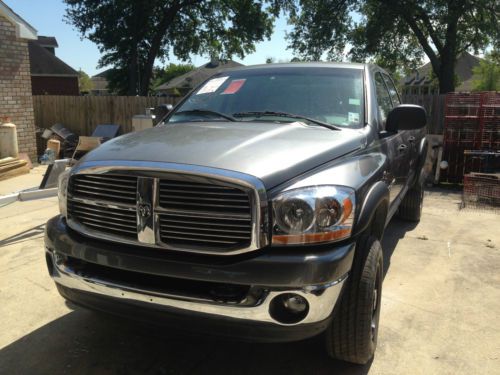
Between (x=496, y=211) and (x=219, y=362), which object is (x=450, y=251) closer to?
(x=496, y=211)

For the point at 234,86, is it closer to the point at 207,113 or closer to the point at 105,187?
the point at 207,113

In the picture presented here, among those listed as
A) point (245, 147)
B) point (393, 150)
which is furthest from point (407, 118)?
point (245, 147)

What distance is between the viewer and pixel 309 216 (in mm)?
2129

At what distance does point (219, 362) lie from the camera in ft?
9.12

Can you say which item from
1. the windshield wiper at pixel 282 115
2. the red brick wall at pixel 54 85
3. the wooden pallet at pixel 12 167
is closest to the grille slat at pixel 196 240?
the windshield wiper at pixel 282 115

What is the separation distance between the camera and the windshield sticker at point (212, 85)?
12.6ft

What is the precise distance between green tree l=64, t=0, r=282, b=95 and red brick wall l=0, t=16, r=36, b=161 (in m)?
16.5

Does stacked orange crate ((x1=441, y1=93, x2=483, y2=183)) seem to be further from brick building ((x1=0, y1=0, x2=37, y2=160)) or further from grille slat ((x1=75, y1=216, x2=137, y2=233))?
brick building ((x1=0, y1=0, x2=37, y2=160))

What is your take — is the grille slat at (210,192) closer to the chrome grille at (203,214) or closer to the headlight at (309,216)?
the chrome grille at (203,214)

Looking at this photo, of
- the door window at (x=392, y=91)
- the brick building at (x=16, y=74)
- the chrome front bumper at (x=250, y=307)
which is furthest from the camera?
the brick building at (x=16, y=74)

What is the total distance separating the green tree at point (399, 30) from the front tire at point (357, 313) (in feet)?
69.4

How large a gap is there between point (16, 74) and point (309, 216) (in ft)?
35.4

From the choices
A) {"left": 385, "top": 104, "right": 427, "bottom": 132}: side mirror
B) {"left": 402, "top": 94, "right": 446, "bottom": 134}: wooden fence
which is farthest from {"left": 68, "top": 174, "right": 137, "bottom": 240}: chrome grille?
{"left": 402, "top": 94, "right": 446, "bottom": 134}: wooden fence

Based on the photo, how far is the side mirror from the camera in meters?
3.30
